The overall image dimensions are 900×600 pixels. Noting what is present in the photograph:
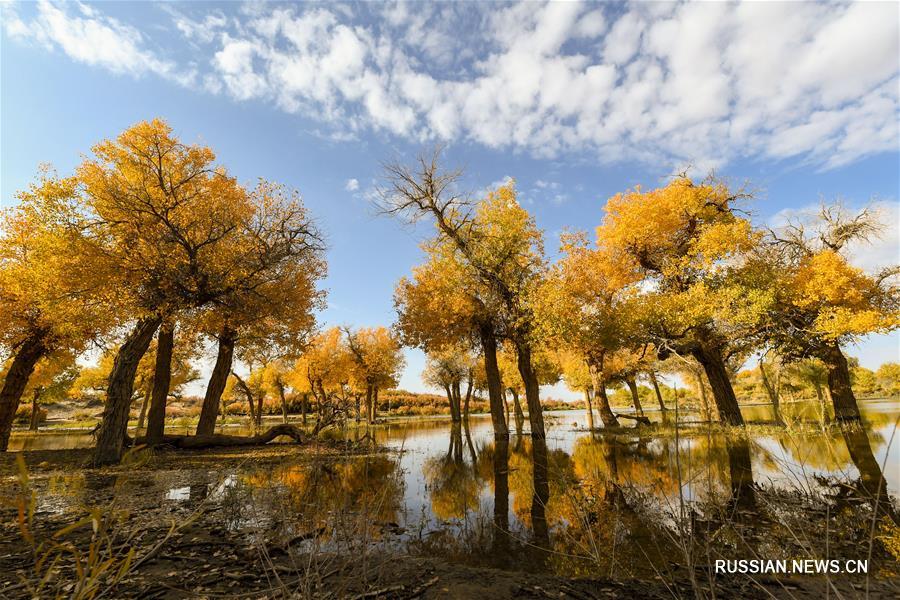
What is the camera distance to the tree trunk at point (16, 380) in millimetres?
17172

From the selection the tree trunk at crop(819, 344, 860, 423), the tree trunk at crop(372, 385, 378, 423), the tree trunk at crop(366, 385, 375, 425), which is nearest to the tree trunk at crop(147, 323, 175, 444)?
the tree trunk at crop(366, 385, 375, 425)

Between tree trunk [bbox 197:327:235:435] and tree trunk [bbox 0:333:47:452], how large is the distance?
7256 millimetres

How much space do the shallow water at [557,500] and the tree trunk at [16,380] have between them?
11.0 meters

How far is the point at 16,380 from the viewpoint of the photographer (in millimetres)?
17703

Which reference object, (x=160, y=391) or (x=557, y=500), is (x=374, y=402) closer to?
(x=160, y=391)

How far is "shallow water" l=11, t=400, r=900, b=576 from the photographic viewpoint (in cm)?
492

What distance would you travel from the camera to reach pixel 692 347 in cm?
1881

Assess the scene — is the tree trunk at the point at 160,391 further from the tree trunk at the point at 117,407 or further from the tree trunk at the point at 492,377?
the tree trunk at the point at 492,377

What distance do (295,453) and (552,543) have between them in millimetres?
12934

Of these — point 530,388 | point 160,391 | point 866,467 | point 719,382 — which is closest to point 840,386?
point 719,382

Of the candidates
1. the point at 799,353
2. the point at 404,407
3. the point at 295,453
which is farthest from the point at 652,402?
the point at 295,453

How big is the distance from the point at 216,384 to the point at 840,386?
96.4 feet

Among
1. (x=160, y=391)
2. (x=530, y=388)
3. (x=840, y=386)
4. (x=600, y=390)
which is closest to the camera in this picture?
(x=160, y=391)

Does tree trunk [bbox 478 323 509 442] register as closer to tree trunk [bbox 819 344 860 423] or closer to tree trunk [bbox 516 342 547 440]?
tree trunk [bbox 516 342 547 440]
